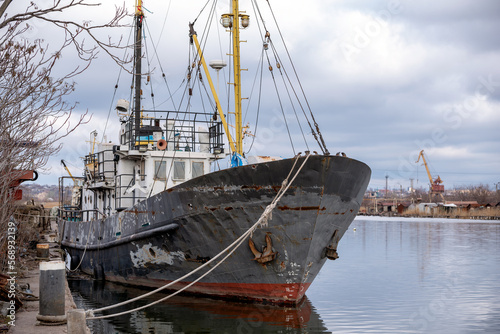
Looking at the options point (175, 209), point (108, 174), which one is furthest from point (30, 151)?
point (108, 174)

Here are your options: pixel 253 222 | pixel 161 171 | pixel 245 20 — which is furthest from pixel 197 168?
pixel 253 222

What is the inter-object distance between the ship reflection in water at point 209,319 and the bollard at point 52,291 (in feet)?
11.8

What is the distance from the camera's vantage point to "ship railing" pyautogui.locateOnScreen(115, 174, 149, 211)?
55.7 feet

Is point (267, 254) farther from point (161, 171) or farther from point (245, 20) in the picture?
point (245, 20)

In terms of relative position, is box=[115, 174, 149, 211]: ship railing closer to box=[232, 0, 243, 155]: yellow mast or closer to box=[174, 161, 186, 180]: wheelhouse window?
box=[174, 161, 186, 180]: wheelhouse window

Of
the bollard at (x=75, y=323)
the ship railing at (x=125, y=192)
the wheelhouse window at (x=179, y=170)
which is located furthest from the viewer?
the ship railing at (x=125, y=192)

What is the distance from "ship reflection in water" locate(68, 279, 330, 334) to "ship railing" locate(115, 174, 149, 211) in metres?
3.43

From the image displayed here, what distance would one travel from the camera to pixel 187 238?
525 inches

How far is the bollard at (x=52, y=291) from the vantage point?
7895 millimetres

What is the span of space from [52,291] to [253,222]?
Answer: 529 centimetres

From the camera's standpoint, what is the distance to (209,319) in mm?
12312

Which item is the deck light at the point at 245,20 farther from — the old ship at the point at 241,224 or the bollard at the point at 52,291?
the bollard at the point at 52,291

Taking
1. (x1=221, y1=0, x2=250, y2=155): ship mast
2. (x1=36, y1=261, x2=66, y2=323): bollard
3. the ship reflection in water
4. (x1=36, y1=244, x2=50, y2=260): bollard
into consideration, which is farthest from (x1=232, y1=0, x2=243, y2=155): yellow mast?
(x1=36, y1=261, x2=66, y2=323): bollard

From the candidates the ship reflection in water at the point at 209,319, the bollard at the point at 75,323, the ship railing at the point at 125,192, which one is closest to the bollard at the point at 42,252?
the ship reflection in water at the point at 209,319
